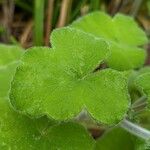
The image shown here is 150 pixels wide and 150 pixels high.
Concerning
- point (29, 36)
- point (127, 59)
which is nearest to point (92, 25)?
point (127, 59)

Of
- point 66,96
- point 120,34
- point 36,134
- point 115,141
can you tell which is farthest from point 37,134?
point 120,34

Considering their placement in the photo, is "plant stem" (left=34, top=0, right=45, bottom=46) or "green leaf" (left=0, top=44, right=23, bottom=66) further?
"plant stem" (left=34, top=0, right=45, bottom=46)

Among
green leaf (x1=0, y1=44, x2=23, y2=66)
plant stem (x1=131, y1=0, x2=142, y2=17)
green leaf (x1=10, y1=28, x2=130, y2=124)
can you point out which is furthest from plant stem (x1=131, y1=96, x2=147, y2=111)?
plant stem (x1=131, y1=0, x2=142, y2=17)

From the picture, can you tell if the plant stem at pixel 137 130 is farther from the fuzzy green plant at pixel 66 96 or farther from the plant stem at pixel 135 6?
the plant stem at pixel 135 6

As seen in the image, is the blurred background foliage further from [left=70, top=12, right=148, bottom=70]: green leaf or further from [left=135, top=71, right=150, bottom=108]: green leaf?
[left=135, top=71, right=150, bottom=108]: green leaf

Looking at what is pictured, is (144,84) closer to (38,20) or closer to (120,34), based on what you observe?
(120,34)

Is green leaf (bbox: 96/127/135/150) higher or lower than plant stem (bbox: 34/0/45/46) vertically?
higher

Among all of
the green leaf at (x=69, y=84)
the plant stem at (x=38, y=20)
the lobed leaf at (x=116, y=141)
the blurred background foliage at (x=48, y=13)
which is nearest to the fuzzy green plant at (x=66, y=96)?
the green leaf at (x=69, y=84)
